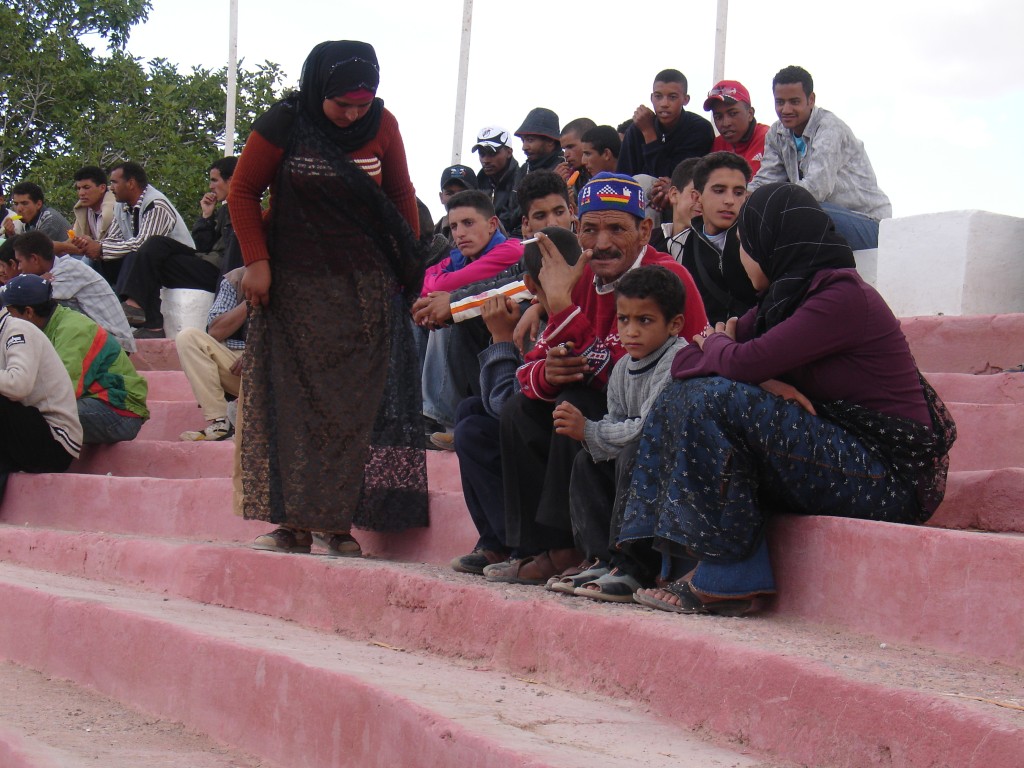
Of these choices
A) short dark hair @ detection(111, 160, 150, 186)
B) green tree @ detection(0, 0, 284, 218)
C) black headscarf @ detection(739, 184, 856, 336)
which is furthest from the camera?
green tree @ detection(0, 0, 284, 218)

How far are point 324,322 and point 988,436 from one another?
246 centimetres

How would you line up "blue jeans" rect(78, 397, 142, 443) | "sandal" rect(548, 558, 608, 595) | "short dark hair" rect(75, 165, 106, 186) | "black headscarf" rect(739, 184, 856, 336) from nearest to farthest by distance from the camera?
"black headscarf" rect(739, 184, 856, 336), "sandal" rect(548, 558, 608, 595), "blue jeans" rect(78, 397, 142, 443), "short dark hair" rect(75, 165, 106, 186)

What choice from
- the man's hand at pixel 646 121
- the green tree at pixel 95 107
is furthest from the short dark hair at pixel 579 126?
the green tree at pixel 95 107

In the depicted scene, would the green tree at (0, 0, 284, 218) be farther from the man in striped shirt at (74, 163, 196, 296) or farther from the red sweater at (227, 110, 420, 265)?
the red sweater at (227, 110, 420, 265)

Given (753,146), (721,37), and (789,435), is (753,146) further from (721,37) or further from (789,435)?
(789,435)

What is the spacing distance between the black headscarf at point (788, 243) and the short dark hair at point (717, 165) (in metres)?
1.53

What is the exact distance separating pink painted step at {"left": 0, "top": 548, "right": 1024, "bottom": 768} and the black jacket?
1.60m

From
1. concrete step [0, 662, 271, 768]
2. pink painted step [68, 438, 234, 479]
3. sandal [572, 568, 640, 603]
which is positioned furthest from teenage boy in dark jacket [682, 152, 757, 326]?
pink painted step [68, 438, 234, 479]

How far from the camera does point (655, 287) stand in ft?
13.0

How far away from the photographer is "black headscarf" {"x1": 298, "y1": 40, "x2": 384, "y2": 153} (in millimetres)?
4695

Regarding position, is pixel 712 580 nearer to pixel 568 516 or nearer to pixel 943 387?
pixel 568 516

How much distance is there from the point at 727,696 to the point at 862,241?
170 inches

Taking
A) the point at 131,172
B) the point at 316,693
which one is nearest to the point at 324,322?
the point at 316,693

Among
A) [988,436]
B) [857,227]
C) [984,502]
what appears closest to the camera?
[984,502]
